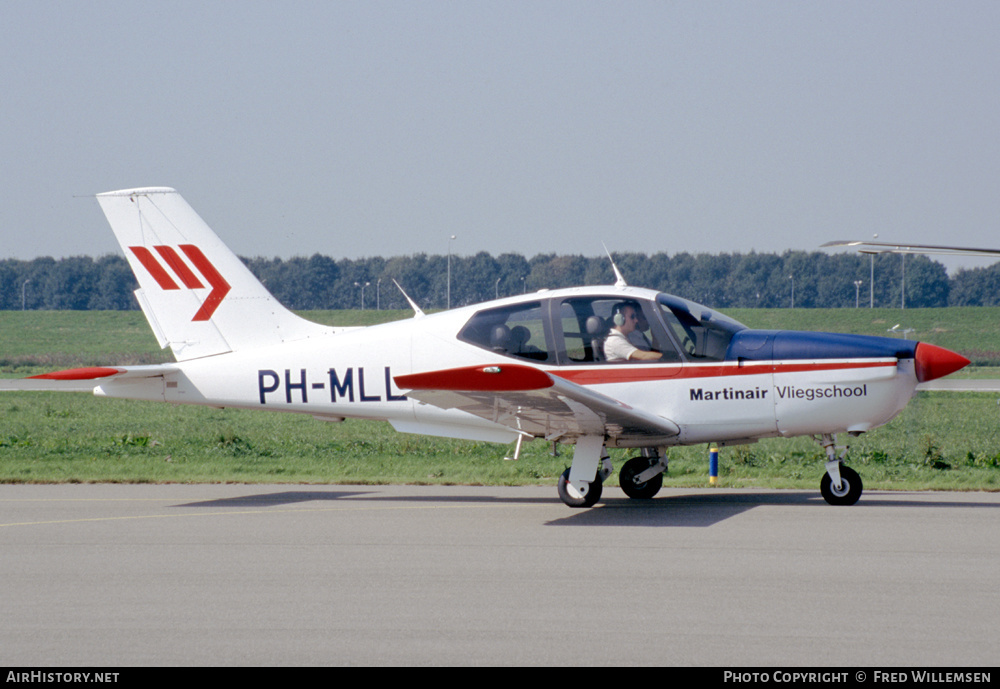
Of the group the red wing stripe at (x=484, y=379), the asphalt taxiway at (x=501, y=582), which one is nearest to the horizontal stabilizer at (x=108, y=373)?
the asphalt taxiway at (x=501, y=582)

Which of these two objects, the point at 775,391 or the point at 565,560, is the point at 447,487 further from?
the point at 565,560

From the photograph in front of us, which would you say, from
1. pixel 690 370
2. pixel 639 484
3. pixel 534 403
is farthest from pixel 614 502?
pixel 534 403

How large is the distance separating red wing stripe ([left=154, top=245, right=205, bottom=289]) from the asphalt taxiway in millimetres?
2563

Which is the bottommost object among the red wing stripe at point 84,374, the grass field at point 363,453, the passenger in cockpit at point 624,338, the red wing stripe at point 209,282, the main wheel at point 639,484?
the grass field at point 363,453

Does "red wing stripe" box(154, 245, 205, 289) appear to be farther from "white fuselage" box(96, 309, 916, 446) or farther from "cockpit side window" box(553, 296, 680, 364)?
"cockpit side window" box(553, 296, 680, 364)

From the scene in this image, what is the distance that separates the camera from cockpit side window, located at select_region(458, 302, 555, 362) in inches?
422

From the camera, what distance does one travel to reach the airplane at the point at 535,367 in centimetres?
1012

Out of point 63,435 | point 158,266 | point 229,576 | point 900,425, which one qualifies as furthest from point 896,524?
point 63,435

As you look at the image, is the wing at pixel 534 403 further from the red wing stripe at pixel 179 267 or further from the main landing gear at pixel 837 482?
the red wing stripe at pixel 179 267

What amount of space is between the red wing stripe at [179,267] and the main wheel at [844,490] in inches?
286

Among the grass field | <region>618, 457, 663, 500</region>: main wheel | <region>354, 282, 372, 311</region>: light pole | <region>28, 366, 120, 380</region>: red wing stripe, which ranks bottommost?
the grass field

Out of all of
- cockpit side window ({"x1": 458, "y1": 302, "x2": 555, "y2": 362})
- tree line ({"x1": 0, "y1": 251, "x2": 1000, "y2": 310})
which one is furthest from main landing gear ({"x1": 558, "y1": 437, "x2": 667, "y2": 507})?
tree line ({"x1": 0, "y1": 251, "x2": 1000, "y2": 310})

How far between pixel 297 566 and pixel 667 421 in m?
4.36

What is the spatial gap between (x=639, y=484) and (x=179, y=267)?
230 inches
